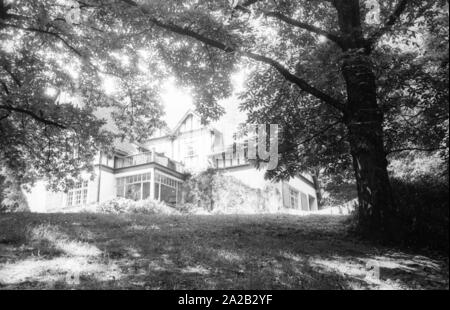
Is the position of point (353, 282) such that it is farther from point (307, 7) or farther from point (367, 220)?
point (307, 7)

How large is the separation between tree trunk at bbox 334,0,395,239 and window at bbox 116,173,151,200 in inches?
898

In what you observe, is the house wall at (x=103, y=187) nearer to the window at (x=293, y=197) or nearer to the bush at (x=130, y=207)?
the bush at (x=130, y=207)

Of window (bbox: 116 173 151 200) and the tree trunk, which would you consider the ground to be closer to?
the tree trunk

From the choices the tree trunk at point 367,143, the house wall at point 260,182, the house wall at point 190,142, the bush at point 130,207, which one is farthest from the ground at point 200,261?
the house wall at point 190,142

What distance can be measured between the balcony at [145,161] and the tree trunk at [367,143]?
22.4 m

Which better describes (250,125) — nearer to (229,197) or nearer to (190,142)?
(229,197)

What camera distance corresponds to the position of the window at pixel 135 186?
3037 cm

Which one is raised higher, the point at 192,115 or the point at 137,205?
the point at 192,115

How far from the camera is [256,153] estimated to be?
11.4 metres
